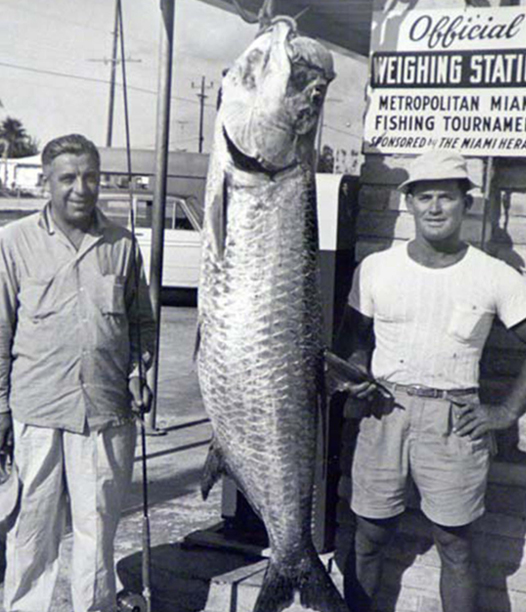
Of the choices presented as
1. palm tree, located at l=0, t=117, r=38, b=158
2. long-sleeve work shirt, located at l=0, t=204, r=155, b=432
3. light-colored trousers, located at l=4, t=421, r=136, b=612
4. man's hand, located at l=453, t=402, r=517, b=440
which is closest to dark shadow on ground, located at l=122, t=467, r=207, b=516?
light-colored trousers, located at l=4, t=421, r=136, b=612

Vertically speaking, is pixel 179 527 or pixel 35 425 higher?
pixel 35 425

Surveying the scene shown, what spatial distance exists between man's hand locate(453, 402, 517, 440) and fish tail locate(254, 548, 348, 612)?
2.32 ft

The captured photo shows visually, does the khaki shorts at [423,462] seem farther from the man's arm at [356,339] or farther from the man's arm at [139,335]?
the man's arm at [139,335]

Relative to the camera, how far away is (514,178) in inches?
175

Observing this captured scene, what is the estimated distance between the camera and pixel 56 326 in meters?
4.02

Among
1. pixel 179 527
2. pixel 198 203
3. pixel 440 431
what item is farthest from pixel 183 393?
pixel 198 203

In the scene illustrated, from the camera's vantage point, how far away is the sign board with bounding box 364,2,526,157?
4.30 m

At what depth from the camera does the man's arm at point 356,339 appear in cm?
409

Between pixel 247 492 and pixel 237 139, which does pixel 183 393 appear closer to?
pixel 247 492

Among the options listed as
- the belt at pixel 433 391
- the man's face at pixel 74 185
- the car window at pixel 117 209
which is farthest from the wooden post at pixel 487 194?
the car window at pixel 117 209

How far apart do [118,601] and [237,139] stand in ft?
7.21

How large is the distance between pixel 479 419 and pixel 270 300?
38.0 inches

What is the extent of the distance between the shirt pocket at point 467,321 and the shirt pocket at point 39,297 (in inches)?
58.7

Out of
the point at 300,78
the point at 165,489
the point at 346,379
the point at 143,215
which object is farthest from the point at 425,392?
the point at 143,215
